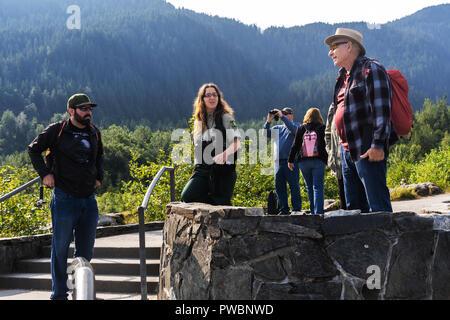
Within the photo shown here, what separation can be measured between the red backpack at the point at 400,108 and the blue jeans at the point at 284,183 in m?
3.38

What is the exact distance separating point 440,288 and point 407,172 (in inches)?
667

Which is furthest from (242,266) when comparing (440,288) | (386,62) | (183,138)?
(386,62)

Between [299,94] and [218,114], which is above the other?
[299,94]

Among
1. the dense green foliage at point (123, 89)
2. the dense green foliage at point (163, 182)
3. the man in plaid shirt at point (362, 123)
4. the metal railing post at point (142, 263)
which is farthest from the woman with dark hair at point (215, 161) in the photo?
the dense green foliage at point (123, 89)

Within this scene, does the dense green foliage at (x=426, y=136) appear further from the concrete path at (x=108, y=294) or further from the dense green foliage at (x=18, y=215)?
the concrete path at (x=108, y=294)

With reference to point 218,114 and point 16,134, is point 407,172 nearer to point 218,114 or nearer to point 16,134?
point 218,114

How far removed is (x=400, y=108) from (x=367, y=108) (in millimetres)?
240

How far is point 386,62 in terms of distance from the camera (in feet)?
618

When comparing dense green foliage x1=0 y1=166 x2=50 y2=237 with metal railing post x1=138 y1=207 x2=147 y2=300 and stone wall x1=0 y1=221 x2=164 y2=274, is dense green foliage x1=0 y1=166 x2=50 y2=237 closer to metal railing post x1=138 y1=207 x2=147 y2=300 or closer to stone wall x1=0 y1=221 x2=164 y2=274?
stone wall x1=0 y1=221 x2=164 y2=274

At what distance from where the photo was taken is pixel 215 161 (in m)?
4.34

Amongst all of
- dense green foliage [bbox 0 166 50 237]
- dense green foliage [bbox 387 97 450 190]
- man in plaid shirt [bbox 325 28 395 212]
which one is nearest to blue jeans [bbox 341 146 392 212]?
man in plaid shirt [bbox 325 28 395 212]

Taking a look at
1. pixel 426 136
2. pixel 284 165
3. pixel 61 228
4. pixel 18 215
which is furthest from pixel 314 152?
pixel 426 136

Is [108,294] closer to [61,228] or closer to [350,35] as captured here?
[61,228]

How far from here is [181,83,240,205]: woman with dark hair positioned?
436 cm
